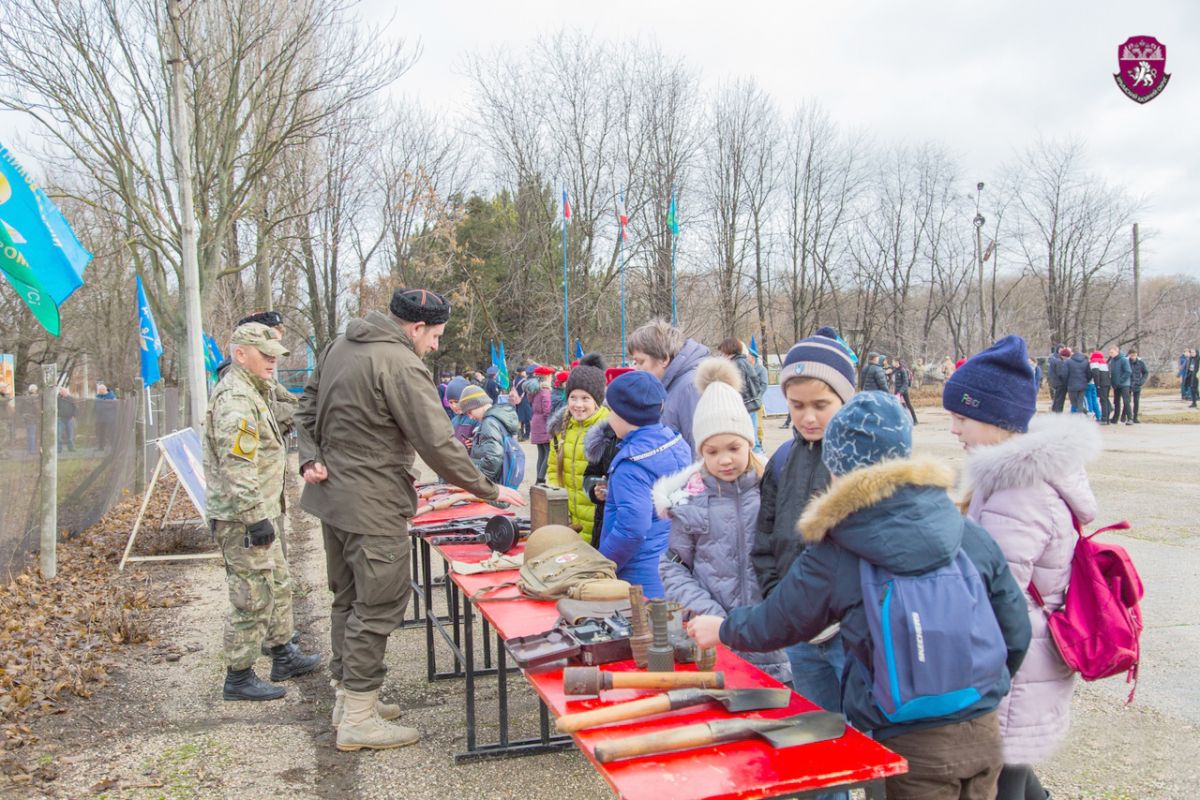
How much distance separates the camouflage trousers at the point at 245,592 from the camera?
505cm

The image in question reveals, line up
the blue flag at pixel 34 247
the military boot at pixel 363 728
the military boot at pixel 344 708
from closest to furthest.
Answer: the military boot at pixel 363 728 → the military boot at pixel 344 708 → the blue flag at pixel 34 247

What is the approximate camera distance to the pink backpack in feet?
8.38

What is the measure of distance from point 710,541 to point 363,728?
6.95 feet

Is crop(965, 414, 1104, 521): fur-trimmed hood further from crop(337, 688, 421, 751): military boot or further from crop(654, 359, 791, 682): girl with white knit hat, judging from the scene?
crop(337, 688, 421, 751): military boot

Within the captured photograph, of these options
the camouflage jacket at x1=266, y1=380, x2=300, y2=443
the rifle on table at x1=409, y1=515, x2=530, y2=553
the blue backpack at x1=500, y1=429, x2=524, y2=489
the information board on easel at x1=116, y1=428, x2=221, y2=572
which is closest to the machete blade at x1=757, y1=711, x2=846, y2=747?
the rifle on table at x1=409, y1=515, x2=530, y2=553

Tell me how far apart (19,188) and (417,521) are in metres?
3.31

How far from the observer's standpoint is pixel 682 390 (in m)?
5.35

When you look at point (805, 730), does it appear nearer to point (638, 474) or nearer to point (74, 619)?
point (638, 474)

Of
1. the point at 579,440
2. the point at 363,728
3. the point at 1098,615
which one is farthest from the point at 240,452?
the point at 1098,615

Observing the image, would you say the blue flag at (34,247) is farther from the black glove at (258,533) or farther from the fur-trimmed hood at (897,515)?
the fur-trimmed hood at (897,515)

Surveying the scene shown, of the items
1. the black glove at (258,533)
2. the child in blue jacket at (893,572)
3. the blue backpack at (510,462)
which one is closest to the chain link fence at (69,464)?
the black glove at (258,533)

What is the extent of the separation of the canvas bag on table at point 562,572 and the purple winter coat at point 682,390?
1.64 meters

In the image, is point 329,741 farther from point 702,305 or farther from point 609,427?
point 702,305

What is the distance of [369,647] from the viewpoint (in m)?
4.12
